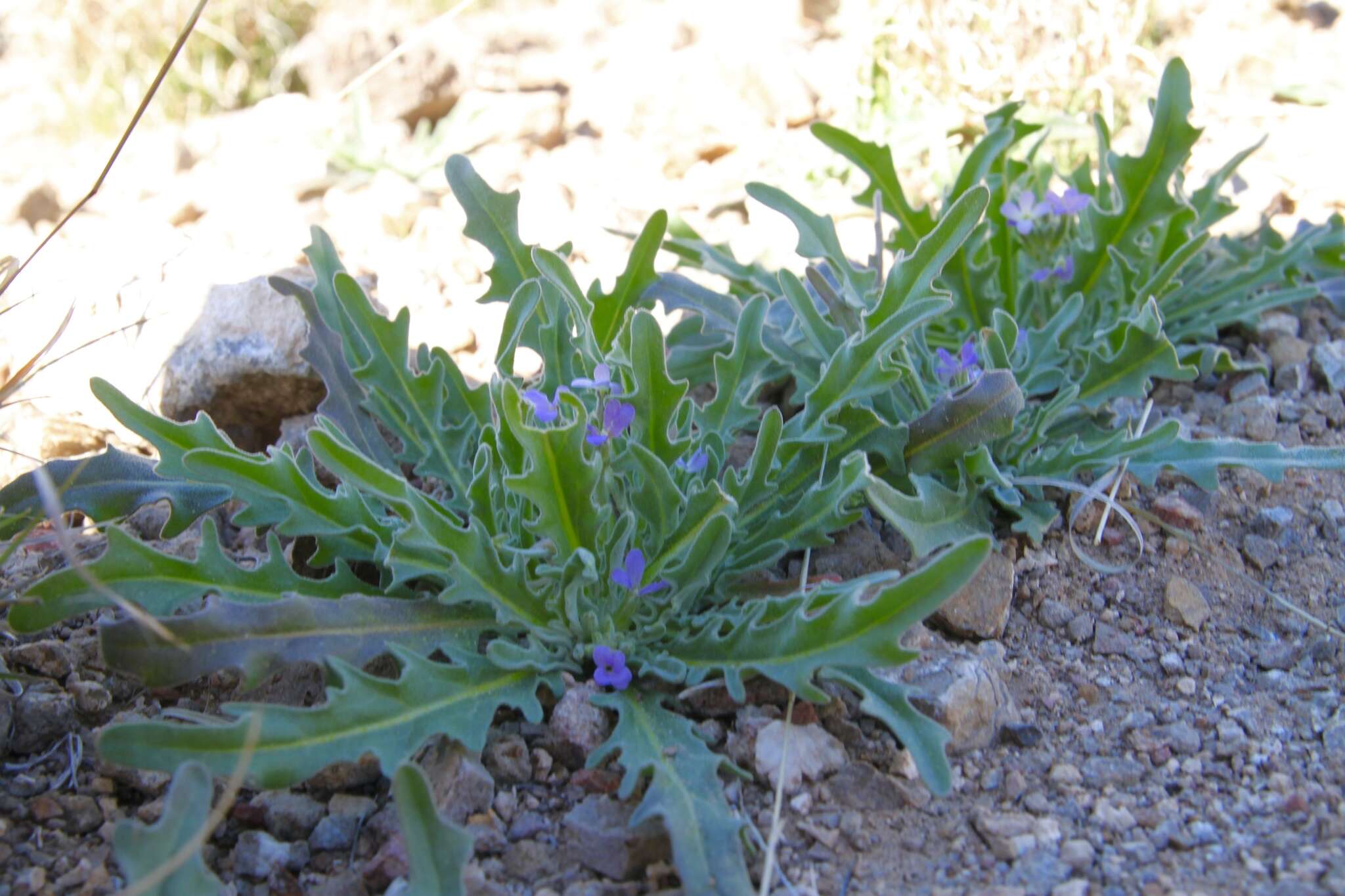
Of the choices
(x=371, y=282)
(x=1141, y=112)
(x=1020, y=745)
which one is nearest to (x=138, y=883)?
(x=1020, y=745)

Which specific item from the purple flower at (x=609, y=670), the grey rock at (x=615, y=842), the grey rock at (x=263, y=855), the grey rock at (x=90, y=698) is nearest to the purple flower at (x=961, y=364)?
the purple flower at (x=609, y=670)

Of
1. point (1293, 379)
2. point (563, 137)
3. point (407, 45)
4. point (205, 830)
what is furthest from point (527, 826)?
point (563, 137)

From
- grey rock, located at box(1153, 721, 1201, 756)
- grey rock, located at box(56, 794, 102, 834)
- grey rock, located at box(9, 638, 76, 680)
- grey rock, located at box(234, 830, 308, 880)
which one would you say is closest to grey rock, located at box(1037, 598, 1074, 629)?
grey rock, located at box(1153, 721, 1201, 756)

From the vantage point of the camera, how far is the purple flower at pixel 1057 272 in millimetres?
2688

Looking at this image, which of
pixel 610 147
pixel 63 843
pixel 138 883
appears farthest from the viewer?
pixel 610 147

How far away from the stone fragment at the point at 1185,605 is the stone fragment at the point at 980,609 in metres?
0.30

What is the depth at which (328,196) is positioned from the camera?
4.02 metres

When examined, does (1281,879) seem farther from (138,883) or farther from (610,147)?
(610,147)

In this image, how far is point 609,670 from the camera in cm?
185

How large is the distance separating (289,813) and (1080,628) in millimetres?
1378

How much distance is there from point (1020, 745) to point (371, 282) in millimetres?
2325

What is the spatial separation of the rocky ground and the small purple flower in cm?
33

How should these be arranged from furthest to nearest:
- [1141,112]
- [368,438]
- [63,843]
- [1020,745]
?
[1141,112]
[368,438]
[1020,745]
[63,843]

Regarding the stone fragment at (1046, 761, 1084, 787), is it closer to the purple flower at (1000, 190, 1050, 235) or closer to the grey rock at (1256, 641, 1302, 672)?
the grey rock at (1256, 641, 1302, 672)
